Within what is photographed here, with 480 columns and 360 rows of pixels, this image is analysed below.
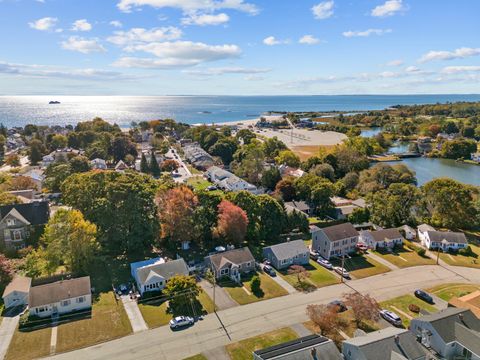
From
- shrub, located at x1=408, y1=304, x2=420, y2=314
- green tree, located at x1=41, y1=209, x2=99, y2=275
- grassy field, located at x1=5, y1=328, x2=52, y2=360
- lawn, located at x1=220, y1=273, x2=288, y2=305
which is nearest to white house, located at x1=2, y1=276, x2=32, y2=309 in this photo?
green tree, located at x1=41, y1=209, x2=99, y2=275

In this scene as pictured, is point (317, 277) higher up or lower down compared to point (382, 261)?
higher up

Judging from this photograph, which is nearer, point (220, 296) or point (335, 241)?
point (220, 296)

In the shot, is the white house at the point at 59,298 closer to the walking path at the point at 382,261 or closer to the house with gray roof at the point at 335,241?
the house with gray roof at the point at 335,241

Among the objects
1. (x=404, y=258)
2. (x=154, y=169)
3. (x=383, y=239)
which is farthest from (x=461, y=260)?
(x=154, y=169)

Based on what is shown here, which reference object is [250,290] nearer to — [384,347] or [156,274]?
[156,274]

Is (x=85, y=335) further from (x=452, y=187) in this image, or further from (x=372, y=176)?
(x=372, y=176)

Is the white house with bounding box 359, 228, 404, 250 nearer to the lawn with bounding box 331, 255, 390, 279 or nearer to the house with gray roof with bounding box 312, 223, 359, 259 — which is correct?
the house with gray roof with bounding box 312, 223, 359, 259

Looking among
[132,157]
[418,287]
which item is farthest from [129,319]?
[132,157]
